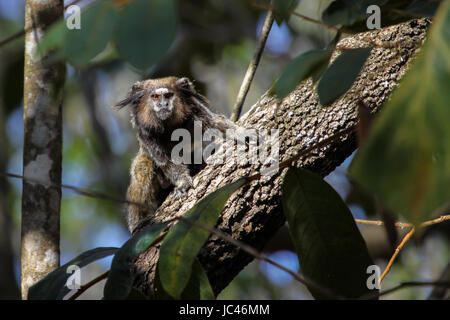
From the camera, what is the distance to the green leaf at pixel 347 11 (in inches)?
78.6

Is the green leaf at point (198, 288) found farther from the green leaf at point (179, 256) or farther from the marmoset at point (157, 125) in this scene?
the marmoset at point (157, 125)

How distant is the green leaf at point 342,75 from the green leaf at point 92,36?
82cm

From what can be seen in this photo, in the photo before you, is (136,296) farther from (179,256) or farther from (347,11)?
(347,11)

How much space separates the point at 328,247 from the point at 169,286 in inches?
27.0

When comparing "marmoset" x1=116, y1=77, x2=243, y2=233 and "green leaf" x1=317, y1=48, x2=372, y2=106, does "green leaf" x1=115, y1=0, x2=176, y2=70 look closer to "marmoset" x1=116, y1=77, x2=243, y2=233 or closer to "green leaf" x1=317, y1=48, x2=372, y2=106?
"green leaf" x1=317, y1=48, x2=372, y2=106

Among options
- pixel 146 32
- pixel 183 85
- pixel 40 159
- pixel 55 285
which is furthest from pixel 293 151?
pixel 183 85

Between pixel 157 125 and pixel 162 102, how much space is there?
0.21 meters

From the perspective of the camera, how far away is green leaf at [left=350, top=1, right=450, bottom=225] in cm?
105

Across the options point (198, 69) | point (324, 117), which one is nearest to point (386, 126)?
point (324, 117)

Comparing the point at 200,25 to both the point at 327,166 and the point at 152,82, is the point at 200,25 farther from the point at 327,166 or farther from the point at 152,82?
the point at 327,166

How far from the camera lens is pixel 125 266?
215cm

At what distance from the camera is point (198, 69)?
8.30 meters

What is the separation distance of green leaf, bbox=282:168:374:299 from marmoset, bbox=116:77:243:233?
6.67 feet

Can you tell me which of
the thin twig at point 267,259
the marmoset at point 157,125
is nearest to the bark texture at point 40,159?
the marmoset at point 157,125
